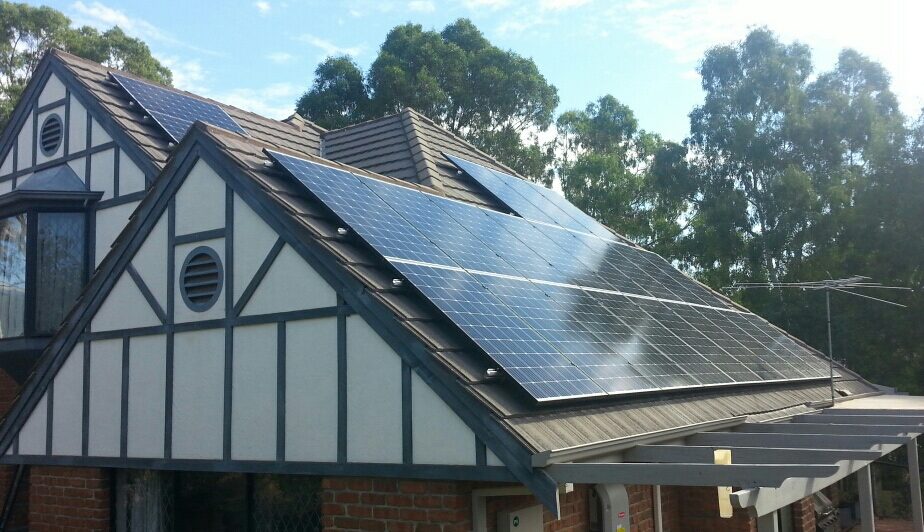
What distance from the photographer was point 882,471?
2384 centimetres

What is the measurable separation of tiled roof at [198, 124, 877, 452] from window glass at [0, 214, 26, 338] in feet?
19.8

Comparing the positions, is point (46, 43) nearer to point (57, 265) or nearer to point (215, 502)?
point (57, 265)

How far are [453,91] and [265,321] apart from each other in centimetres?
3256

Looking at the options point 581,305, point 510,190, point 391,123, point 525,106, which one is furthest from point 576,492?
point 525,106

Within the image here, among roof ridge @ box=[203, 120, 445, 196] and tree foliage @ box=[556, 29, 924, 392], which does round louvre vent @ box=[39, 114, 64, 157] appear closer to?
roof ridge @ box=[203, 120, 445, 196]

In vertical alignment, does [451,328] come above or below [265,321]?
below

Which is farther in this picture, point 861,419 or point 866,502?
point 861,419

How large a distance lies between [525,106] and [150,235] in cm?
3236

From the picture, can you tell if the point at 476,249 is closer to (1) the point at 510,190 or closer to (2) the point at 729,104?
(1) the point at 510,190

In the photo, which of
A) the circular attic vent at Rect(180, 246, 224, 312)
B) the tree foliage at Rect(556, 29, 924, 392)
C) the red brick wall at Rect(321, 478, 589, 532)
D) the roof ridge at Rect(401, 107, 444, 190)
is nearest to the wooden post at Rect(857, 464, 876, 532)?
the red brick wall at Rect(321, 478, 589, 532)

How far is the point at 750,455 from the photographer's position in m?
6.92

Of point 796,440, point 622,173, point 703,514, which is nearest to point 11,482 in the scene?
point 703,514

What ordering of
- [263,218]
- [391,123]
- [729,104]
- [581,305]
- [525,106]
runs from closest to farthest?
1. [263,218]
2. [581,305]
3. [391,123]
4. [729,104]
5. [525,106]

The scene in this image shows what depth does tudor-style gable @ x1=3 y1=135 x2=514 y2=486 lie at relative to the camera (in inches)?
283
